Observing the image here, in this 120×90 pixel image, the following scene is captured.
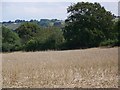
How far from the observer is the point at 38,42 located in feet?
137

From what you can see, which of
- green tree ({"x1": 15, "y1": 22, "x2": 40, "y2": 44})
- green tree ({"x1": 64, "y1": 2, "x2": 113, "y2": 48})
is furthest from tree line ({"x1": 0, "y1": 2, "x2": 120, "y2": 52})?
green tree ({"x1": 15, "y1": 22, "x2": 40, "y2": 44})

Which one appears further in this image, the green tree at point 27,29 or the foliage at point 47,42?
the green tree at point 27,29

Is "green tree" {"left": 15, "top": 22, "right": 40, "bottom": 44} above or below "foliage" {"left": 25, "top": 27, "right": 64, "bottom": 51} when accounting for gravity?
above

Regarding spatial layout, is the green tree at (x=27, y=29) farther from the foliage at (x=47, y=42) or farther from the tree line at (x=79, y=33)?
the foliage at (x=47, y=42)

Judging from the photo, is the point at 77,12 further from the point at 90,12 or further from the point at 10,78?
the point at 10,78

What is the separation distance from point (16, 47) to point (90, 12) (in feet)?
42.1

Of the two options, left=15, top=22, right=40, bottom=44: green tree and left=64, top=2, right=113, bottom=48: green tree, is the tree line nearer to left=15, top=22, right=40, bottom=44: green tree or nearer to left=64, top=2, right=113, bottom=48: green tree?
left=64, top=2, right=113, bottom=48: green tree

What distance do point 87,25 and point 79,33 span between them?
2154 millimetres

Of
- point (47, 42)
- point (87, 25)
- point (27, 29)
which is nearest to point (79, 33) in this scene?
point (87, 25)

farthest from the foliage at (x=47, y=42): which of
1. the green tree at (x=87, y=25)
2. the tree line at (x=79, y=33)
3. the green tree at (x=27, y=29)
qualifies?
the green tree at (x=27, y=29)

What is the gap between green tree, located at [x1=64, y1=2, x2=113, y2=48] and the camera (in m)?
41.8

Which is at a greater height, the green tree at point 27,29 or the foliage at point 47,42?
the green tree at point 27,29

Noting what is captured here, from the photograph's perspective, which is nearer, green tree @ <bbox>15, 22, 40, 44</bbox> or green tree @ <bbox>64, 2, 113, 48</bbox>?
green tree @ <bbox>64, 2, 113, 48</bbox>

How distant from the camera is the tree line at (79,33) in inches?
1623
